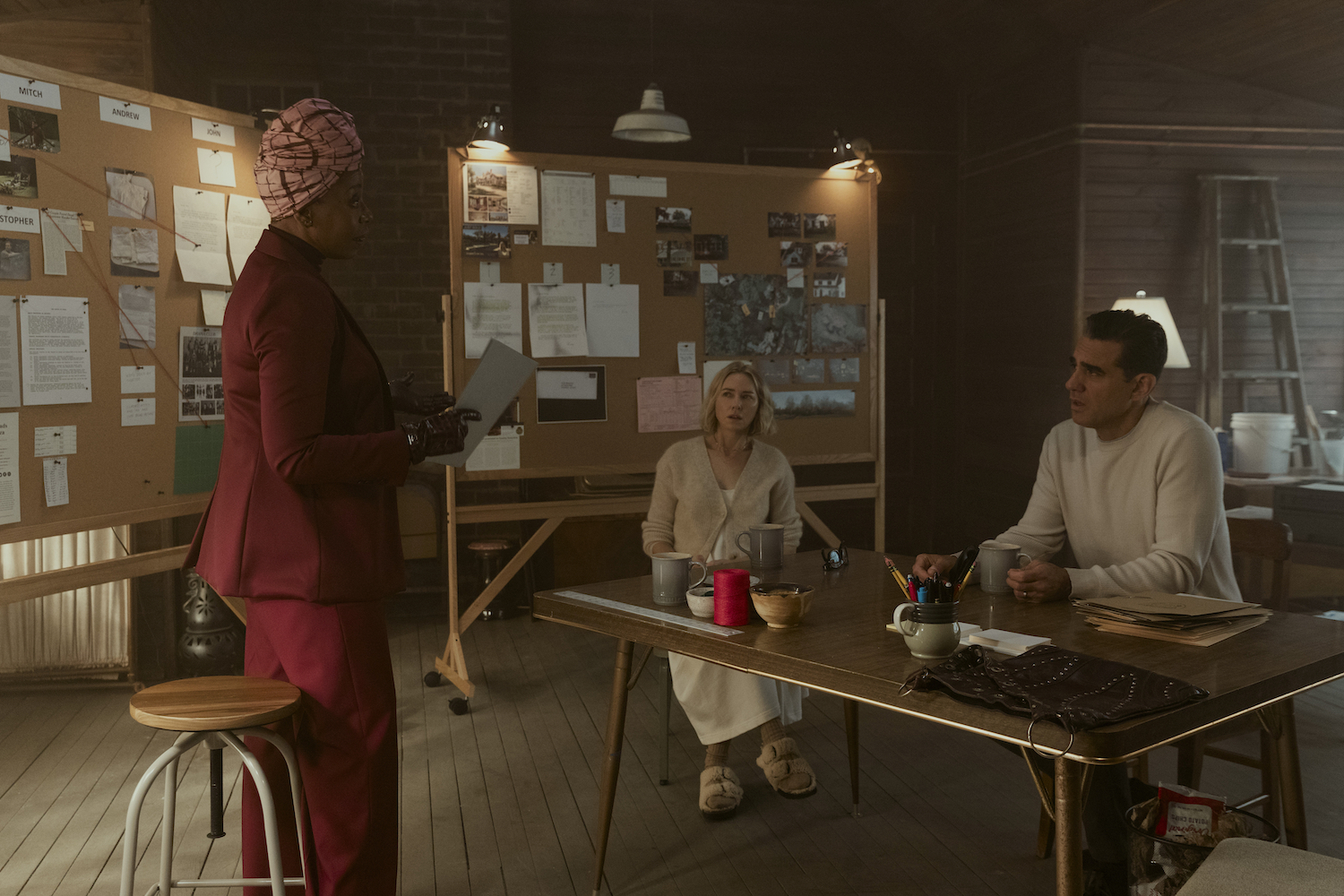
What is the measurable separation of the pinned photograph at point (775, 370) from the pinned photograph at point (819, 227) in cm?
52

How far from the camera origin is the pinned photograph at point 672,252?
3955mm

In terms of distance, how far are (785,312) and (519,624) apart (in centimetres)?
205

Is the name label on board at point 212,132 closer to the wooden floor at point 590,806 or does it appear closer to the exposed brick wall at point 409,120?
the wooden floor at point 590,806

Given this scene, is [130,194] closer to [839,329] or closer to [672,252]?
[672,252]

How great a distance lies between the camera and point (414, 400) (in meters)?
2.14

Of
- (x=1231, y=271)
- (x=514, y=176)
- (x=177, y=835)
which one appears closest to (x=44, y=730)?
(x=177, y=835)

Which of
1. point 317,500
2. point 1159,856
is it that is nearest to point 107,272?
point 317,500

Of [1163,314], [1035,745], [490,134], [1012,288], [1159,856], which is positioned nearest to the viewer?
[1035,745]

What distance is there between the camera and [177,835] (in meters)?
2.63

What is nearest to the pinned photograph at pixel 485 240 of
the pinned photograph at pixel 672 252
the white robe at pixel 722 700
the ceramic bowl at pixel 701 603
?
the pinned photograph at pixel 672 252

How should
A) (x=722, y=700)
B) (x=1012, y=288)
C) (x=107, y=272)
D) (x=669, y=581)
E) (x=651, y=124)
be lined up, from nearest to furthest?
(x=669, y=581)
(x=722, y=700)
(x=107, y=272)
(x=651, y=124)
(x=1012, y=288)

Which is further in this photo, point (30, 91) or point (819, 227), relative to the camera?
point (819, 227)

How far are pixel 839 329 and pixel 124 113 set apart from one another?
264 centimetres

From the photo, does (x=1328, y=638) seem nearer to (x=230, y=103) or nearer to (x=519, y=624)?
(x=519, y=624)
